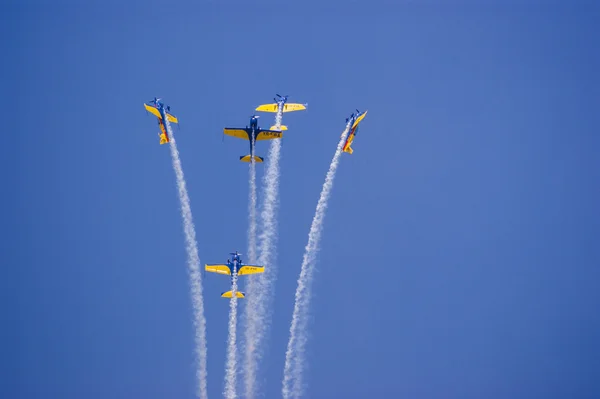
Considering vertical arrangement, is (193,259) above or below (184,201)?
below

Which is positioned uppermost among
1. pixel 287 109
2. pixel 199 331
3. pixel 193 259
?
pixel 287 109

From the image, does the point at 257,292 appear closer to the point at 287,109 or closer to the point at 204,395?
the point at 204,395

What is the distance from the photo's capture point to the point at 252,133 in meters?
67.7

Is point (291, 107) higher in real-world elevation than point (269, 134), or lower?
higher

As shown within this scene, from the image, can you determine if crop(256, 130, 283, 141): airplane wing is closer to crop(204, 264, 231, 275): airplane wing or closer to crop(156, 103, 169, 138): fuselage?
crop(156, 103, 169, 138): fuselage

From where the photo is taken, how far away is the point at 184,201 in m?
72.4

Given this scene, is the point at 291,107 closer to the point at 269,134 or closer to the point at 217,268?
the point at 269,134

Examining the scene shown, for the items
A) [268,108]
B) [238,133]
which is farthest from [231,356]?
[268,108]

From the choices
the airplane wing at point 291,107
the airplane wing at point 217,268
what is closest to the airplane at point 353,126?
the airplane wing at point 291,107

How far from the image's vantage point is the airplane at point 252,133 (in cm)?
6750

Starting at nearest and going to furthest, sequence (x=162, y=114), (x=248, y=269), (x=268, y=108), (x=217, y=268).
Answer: (x=248, y=269)
(x=217, y=268)
(x=162, y=114)
(x=268, y=108)

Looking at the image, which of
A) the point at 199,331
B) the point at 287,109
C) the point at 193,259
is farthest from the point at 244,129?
the point at 199,331

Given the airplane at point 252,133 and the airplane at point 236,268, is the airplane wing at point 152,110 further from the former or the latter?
the airplane at point 236,268

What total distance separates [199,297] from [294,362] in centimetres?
876
